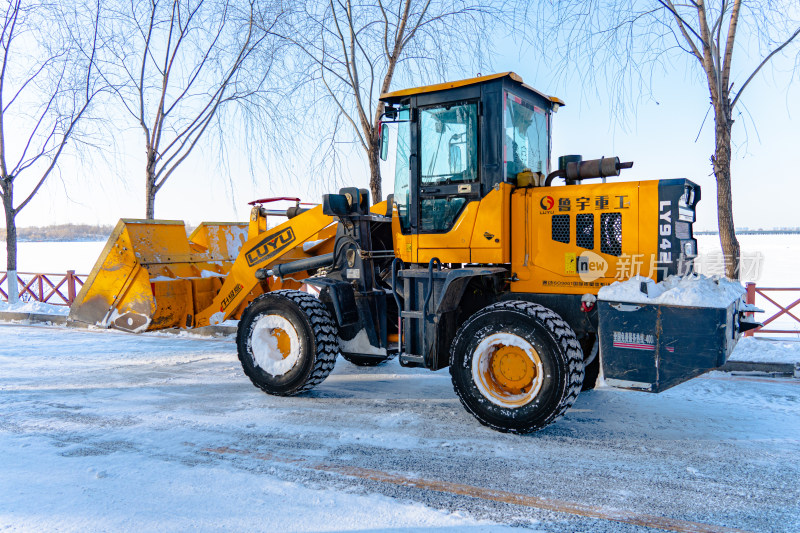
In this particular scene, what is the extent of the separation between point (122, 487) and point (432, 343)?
9.46ft

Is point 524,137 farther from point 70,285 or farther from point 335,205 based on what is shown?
point 70,285

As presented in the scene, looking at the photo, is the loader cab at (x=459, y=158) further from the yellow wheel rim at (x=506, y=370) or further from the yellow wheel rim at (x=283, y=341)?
the yellow wheel rim at (x=283, y=341)

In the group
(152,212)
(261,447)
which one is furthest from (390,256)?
(152,212)

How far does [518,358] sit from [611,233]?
1.35 m

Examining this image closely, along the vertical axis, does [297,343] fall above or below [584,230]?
below

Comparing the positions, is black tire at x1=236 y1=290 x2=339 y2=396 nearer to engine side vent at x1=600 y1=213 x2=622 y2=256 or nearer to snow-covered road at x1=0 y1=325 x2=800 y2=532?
snow-covered road at x1=0 y1=325 x2=800 y2=532

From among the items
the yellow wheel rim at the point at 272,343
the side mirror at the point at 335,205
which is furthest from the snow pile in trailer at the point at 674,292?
the yellow wheel rim at the point at 272,343

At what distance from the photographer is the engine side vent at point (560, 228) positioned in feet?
17.4

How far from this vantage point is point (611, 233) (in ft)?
16.8

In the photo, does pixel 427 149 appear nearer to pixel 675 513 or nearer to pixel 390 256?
pixel 390 256

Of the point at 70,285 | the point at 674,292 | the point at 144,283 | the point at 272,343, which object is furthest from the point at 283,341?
the point at 70,285

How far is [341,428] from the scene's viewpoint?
5.24 meters

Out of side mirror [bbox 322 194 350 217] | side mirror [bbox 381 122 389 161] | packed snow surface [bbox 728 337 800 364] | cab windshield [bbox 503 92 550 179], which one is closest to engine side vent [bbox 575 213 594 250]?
cab windshield [bbox 503 92 550 179]

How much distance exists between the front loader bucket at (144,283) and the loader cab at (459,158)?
397 cm
